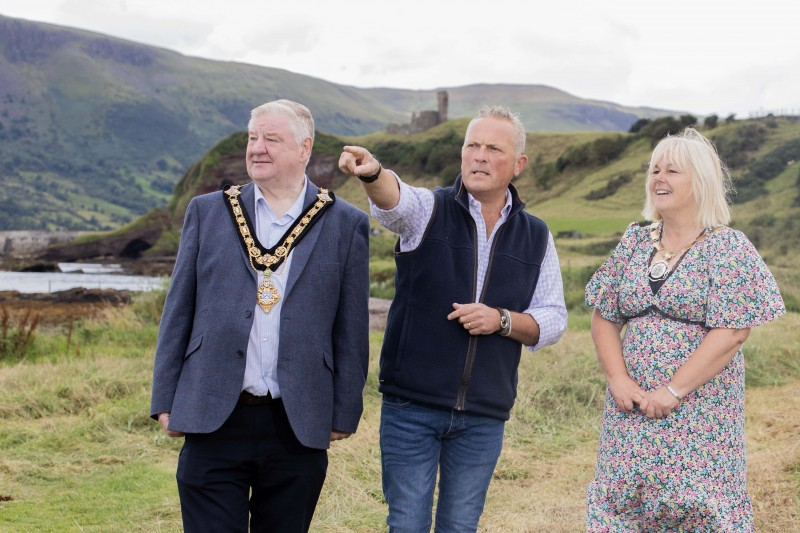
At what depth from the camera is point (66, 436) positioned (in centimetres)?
793

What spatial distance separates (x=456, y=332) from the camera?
12.7ft

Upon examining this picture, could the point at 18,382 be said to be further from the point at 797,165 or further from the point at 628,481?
the point at 797,165

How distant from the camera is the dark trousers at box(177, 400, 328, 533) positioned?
3.64 m

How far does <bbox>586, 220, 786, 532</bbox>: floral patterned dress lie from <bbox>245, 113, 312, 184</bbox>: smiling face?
5.00 feet

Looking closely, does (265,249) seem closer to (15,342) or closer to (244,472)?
(244,472)

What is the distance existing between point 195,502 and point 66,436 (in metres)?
4.77

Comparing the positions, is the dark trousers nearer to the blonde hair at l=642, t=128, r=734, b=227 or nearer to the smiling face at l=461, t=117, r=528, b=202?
the smiling face at l=461, t=117, r=528, b=202

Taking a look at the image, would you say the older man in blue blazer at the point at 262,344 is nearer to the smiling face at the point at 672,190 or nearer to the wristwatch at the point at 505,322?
the wristwatch at the point at 505,322

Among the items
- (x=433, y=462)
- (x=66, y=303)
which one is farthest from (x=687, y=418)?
(x=66, y=303)

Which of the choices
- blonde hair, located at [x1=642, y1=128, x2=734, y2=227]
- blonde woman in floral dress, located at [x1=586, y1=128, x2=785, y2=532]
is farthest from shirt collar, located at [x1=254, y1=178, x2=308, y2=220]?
blonde hair, located at [x1=642, y1=128, x2=734, y2=227]

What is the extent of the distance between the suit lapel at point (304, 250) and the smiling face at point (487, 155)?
658 mm

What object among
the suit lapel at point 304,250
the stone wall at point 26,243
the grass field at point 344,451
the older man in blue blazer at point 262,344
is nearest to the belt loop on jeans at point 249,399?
the older man in blue blazer at point 262,344

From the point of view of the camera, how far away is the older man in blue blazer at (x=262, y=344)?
3.64 metres

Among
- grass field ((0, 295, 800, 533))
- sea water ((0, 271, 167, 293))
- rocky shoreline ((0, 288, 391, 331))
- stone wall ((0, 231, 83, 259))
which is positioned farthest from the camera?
stone wall ((0, 231, 83, 259))
